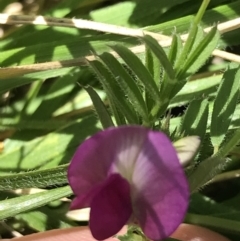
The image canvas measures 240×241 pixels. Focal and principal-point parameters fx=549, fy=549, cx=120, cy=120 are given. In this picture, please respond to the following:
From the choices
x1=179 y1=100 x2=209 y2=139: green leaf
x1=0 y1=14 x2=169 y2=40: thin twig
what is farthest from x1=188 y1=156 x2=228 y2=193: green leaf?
x1=0 y1=14 x2=169 y2=40: thin twig

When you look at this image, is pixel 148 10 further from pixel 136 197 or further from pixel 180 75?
pixel 136 197

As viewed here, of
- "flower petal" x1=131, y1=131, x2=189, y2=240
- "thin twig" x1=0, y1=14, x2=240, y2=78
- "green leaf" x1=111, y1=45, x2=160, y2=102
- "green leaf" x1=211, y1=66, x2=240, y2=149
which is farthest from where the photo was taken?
"thin twig" x1=0, y1=14, x2=240, y2=78

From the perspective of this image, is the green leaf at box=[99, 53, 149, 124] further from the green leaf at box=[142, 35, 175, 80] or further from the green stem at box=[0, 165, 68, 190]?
the green stem at box=[0, 165, 68, 190]

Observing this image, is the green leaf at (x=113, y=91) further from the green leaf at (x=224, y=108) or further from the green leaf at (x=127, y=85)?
the green leaf at (x=224, y=108)

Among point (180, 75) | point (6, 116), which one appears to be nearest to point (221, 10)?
point (180, 75)

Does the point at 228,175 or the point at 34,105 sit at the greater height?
the point at 34,105
